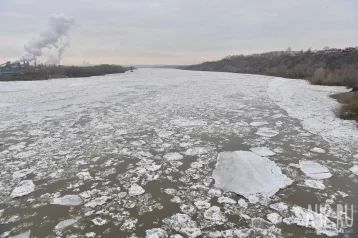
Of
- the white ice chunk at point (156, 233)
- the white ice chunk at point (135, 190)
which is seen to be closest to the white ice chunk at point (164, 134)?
the white ice chunk at point (135, 190)

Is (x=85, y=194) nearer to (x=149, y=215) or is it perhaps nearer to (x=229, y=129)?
(x=149, y=215)

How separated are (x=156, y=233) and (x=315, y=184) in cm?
267

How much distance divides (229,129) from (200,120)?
1.41 metres

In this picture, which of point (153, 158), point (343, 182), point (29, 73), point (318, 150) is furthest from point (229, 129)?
point (29, 73)

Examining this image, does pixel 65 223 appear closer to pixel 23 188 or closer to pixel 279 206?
pixel 23 188

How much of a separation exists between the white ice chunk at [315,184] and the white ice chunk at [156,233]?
8.05 feet

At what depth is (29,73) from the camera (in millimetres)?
33156

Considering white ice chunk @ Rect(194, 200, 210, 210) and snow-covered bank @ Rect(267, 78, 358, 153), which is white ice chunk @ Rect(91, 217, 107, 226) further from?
snow-covered bank @ Rect(267, 78, 358, 153)

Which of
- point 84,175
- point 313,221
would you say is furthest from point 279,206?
point 84,175

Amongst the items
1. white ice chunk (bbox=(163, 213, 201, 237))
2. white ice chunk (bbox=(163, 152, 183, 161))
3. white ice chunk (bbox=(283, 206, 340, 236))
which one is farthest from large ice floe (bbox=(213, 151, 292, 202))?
white ice chunk (bbox=(163, 213, 201, 237))

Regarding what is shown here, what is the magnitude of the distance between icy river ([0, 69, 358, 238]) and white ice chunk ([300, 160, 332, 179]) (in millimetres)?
17

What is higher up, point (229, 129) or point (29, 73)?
point (29, 73)

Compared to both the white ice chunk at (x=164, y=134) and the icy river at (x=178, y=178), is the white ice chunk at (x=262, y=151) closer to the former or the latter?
the icy river at (x=178, y=178)

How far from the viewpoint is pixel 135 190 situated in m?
3.96
